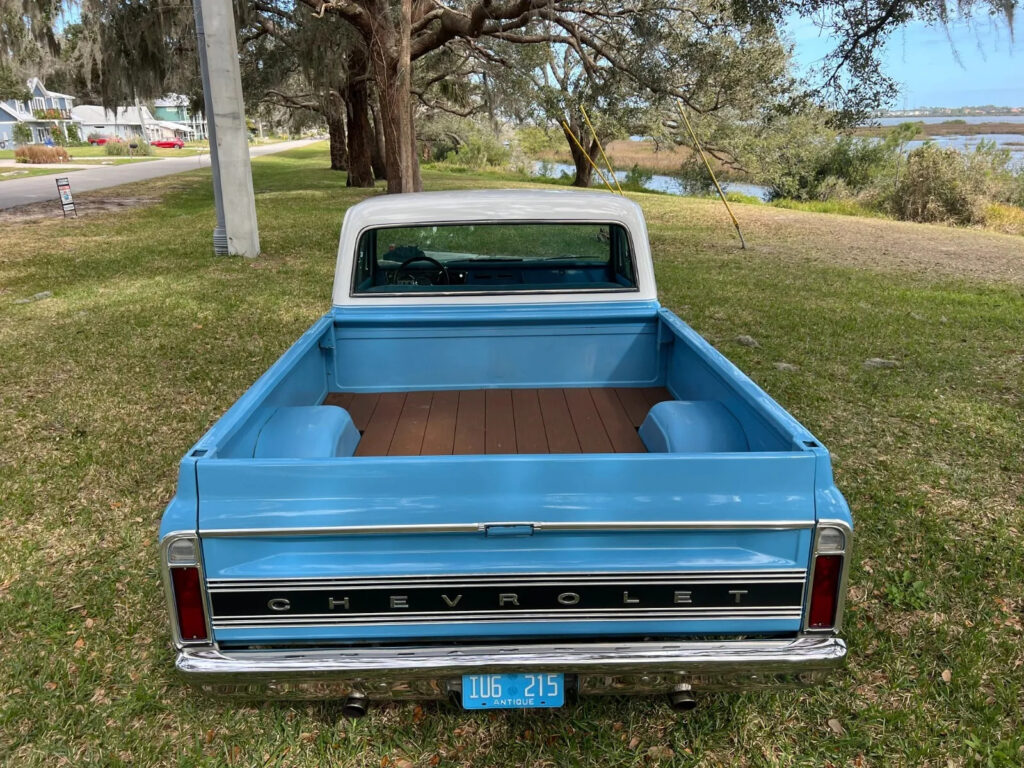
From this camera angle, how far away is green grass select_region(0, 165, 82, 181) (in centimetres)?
2737

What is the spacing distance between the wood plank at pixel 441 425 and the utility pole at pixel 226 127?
8432mm

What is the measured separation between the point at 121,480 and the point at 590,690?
11.2 ft

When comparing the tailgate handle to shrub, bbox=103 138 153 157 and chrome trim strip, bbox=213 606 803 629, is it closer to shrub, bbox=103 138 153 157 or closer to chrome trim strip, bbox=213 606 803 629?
chrome trim strip, bbox=213 606 803 629

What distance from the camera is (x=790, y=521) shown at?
196 cm

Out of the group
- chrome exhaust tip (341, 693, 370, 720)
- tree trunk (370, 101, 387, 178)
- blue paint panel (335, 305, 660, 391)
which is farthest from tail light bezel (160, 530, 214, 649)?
tree trunk (370, 101, 387, 178)

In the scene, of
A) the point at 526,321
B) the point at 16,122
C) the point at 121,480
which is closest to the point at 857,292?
the point at 526,321

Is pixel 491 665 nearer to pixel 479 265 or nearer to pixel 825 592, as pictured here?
pixel 825 592

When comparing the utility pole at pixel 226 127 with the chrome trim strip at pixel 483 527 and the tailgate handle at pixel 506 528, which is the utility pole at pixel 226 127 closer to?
the chrome trim strip at pixel 483 527

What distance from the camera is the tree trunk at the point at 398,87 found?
42.3 feet

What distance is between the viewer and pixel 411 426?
336cm

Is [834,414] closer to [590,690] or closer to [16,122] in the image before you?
[590,690]

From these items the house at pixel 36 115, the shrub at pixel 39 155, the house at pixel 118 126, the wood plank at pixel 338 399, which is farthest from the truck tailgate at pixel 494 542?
the house at pixel 118 126

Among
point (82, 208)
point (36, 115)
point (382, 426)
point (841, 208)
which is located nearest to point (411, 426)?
point (382, 426)

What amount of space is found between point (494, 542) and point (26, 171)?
3531 centimetres
